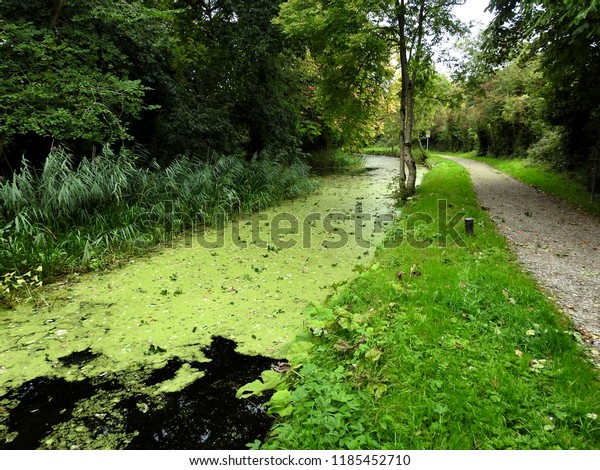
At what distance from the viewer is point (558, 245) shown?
5.95 m

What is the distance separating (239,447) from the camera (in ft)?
8.11

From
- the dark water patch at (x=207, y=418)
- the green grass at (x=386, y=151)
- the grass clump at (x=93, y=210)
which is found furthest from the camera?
→ the green grass at (x=386, y=151)

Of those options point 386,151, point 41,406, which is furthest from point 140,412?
Answer: point 386,151

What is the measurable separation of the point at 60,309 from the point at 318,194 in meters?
9.41

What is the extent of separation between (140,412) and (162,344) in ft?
3.18

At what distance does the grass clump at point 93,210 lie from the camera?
5.22 m

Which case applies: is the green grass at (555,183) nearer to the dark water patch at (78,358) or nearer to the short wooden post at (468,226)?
the short wooden post at (468,226)

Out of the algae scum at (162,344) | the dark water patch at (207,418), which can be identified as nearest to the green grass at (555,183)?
the algae scum at (162,344)

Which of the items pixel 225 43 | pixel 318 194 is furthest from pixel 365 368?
pixel 225 43

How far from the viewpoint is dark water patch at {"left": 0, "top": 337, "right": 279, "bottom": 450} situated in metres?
2.53

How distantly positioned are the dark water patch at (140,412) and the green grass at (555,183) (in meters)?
9.11

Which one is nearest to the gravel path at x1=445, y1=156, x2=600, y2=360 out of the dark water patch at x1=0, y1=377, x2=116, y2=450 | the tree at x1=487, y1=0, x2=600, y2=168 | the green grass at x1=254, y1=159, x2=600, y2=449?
the green grass at x1=254, y1=159, x2=600, y2=449

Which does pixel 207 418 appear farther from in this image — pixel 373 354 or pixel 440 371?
pixel 440 371

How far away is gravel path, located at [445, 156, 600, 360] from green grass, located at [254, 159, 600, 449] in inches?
11.4
